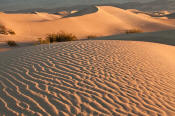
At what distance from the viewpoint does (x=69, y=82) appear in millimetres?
4672

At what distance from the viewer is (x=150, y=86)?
4625 mm

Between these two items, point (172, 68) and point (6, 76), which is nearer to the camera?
point (6, 76)

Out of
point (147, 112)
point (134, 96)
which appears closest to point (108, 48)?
point (134, 96)

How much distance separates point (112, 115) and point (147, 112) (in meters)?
0.69

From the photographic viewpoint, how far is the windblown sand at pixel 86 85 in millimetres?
3692

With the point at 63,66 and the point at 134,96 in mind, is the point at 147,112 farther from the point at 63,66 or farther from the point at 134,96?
the point at 63,66

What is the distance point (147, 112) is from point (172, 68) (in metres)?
3.21

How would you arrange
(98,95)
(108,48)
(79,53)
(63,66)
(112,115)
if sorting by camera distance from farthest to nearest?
(108,48), (79,53), (63,66), (98,95), (112,115)

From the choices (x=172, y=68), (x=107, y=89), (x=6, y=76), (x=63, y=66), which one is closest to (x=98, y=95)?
(x=107, y=89)

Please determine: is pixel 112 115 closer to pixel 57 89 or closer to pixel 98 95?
pixel 98 95

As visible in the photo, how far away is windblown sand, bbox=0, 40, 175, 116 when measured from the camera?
12.1ft

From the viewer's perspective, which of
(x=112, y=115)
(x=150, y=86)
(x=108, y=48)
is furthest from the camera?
(x=108, y=48)

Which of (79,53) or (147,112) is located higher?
(79,53)

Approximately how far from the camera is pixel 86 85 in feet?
14.8
